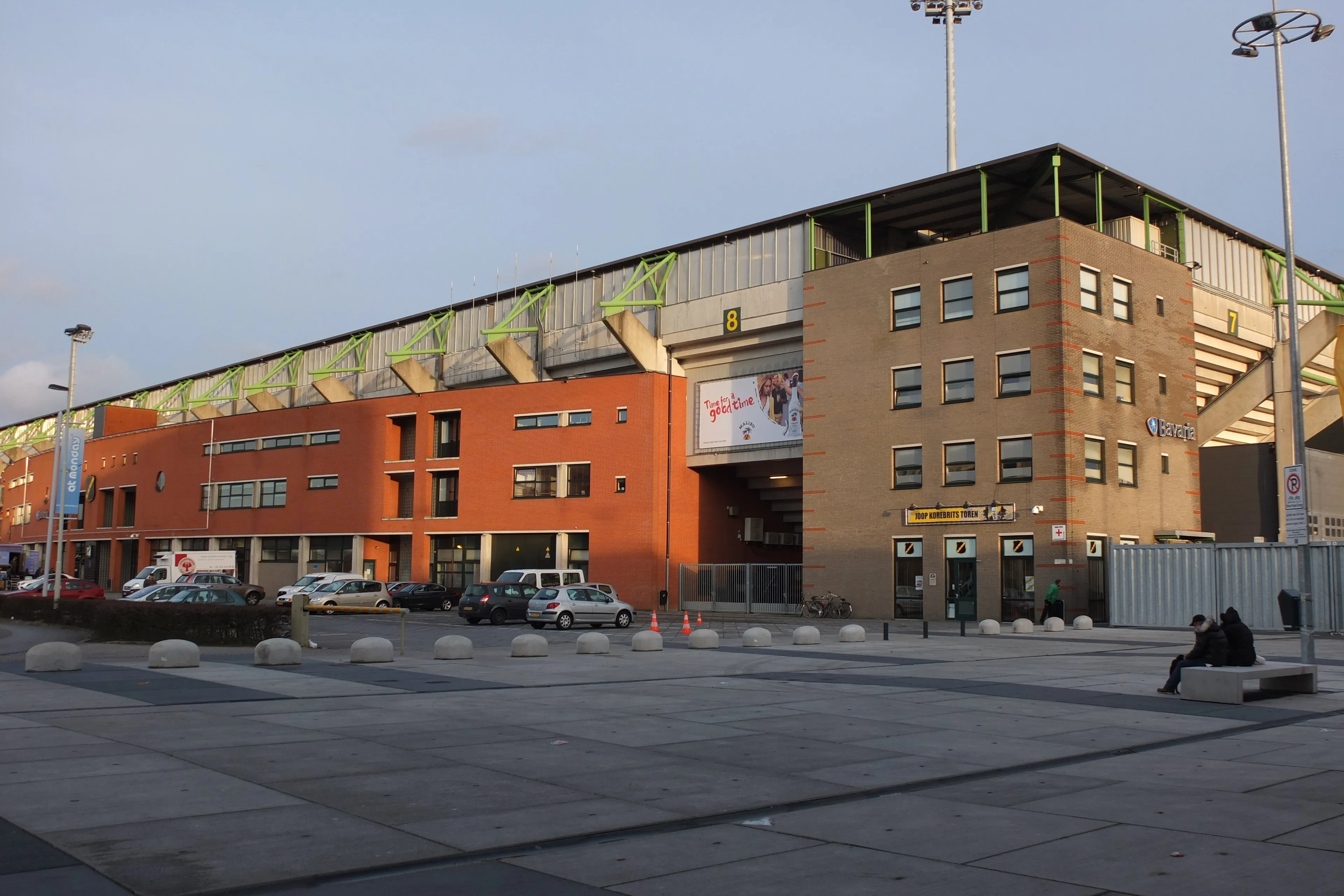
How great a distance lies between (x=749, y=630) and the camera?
27578 mm

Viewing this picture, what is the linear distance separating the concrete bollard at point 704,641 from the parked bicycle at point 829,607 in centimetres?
1901

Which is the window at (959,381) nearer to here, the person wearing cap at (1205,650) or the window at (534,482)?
the window at (534,482)

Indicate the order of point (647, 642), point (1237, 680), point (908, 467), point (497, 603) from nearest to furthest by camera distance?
point (1237, 680) < point (647, 642) < point (497, 603) < point (908, 467)

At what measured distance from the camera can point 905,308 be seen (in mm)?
44719

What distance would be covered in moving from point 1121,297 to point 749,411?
53.9ft

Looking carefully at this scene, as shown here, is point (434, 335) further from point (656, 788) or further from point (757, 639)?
point (656, 788)

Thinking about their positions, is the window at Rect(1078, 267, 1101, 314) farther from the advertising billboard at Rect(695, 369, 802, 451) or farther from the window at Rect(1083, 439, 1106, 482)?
the advertising billboard at Rect(695, 369, 802, 451)

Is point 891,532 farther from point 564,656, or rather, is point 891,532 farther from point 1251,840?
point 1251,840

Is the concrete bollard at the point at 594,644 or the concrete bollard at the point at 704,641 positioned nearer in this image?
the concrete bollard at the point at 594,644

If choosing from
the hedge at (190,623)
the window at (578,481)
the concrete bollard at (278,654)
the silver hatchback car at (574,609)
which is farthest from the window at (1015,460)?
the concrete bollard at (278,654)

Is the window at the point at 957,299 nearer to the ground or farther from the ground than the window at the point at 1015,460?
farther from the ground

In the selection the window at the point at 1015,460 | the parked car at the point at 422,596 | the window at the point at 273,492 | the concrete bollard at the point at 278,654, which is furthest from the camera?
the window at the point at 273,492

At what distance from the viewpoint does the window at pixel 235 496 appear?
237 feet

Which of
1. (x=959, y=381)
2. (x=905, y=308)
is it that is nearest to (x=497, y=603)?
(x=959, y=381)
